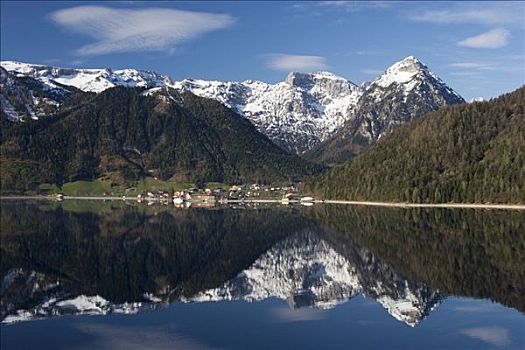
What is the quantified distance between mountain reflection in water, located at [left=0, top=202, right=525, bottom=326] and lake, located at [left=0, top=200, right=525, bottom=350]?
5.9 inches

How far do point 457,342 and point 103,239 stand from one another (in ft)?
199

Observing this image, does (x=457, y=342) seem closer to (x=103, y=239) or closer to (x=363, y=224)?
(x=103, y=239)

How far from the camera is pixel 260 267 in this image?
63.2 meters

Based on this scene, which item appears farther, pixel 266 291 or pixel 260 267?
pixel 260 267

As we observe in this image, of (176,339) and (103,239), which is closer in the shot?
(176,339)

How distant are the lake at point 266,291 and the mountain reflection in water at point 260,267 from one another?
5.9 inches

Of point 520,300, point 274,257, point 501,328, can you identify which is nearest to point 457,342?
point 501,328

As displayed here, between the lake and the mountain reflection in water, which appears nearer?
the lake

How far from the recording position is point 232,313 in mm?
42875

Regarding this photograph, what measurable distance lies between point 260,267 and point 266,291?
12291 millimetres

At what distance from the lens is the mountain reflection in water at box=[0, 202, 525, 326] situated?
153 feet

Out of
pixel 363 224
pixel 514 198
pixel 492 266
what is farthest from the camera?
pixel 514 198

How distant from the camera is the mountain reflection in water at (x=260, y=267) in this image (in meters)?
46.7

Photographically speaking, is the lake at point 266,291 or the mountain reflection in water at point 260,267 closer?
the lake at point 266,291
